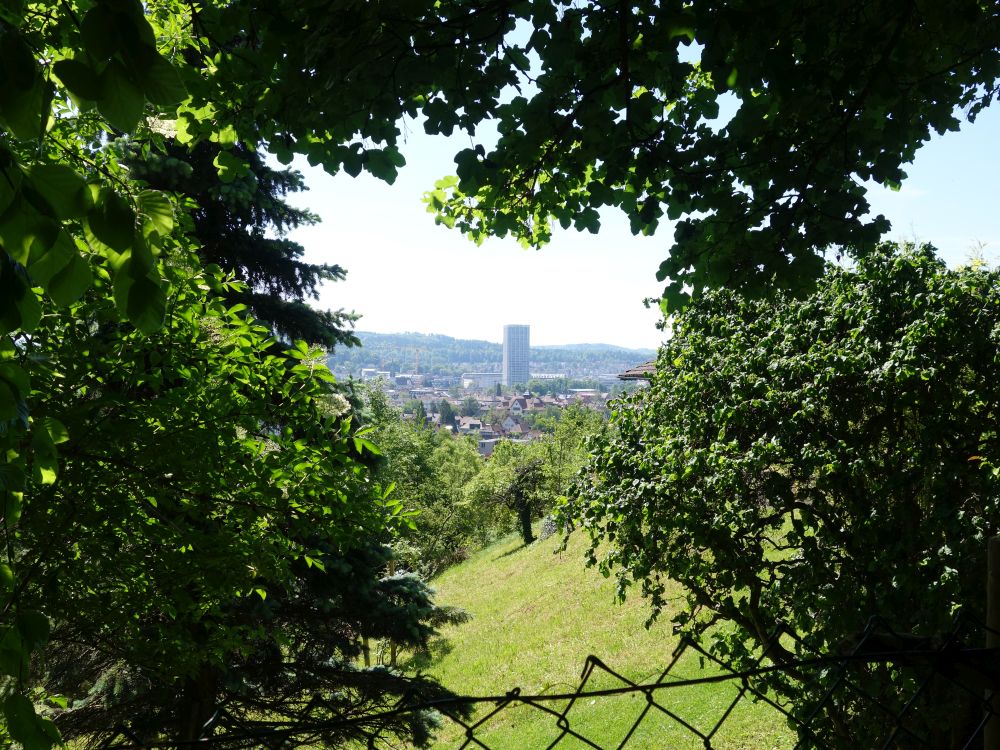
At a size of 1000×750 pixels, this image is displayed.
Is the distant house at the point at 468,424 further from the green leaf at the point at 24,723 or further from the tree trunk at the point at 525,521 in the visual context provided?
the green leaf at the point at 24,723

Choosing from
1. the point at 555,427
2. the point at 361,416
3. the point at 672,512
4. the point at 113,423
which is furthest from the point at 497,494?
the point at 113,423

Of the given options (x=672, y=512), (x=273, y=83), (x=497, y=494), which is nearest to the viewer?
(x=273, y=83)

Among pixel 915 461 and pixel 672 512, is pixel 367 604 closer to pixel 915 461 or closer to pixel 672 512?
pixel 672 512

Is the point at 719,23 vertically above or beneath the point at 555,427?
above

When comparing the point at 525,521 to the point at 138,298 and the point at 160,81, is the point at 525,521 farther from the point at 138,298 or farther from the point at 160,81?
the point at 160,81

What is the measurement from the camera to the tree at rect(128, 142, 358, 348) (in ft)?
32.0

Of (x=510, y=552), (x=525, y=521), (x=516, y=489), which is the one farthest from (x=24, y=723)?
(x=516, y=489)

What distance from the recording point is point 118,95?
0.92m

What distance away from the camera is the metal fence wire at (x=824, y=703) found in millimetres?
1130

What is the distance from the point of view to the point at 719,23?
2.63 metres

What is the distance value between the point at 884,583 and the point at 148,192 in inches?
208

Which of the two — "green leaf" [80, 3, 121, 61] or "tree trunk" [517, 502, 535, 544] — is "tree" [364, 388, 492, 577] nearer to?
"tree trunk" [517, 502, 535, 544]

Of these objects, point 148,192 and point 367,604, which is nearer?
point 148,192

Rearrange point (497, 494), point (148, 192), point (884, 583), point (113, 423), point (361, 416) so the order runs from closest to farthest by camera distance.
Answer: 1. point (148, 192)
2. point (113, 423)
3. point (884, 583)
4. point (361, 416)
5. point (497, 494)
